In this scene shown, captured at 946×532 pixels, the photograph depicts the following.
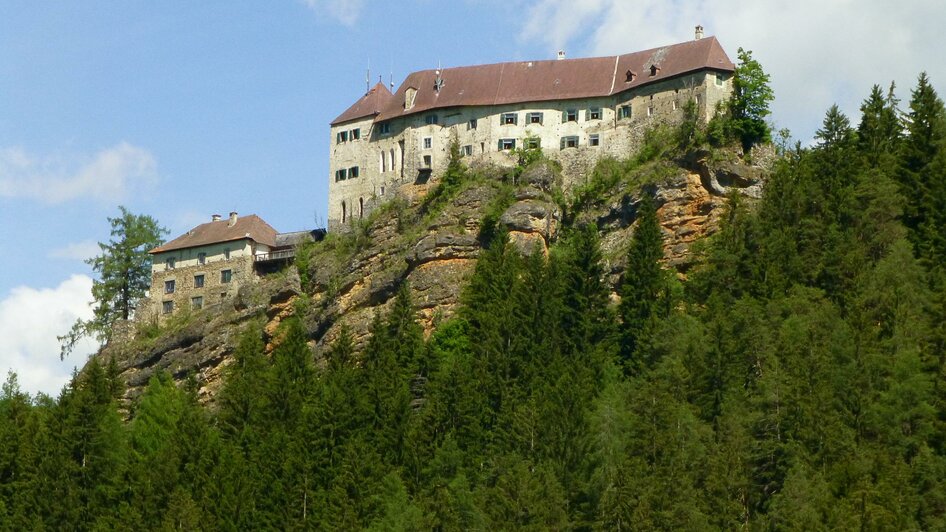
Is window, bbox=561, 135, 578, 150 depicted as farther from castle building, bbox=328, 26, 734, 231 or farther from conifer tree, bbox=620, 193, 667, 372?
conifer tree, bbox=620, 193, 667, 372

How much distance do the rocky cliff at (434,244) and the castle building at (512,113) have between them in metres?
1.63

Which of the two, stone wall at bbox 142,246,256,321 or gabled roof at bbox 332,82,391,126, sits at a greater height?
gabled roof at bbox 332,82,391,126

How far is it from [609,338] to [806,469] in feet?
58.7

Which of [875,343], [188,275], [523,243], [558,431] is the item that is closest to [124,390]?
[188,275]

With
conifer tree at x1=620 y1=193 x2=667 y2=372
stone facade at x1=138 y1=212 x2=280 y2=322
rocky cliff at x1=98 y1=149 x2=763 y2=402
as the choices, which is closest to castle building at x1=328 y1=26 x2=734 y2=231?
rocky cliff at x1=98 y1=149 x2=763 y2=402

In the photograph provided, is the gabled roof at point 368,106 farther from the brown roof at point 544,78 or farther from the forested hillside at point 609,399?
the forested hillside at point 609,399

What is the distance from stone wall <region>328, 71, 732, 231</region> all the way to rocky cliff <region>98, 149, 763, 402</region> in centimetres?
119

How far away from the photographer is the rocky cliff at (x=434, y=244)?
286 feet

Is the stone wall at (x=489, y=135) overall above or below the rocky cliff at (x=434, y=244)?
above

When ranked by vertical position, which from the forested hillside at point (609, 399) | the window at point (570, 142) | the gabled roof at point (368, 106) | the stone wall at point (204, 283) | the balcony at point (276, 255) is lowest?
the forested hillside at point (609, 399)

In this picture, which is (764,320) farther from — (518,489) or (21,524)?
(21,524)

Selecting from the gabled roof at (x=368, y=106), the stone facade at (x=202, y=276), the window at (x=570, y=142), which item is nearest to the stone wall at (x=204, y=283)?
the stone facade at (x=202, y=276)

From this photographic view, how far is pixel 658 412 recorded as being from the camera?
231ft

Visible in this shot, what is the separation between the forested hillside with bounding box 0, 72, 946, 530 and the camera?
220 ft
